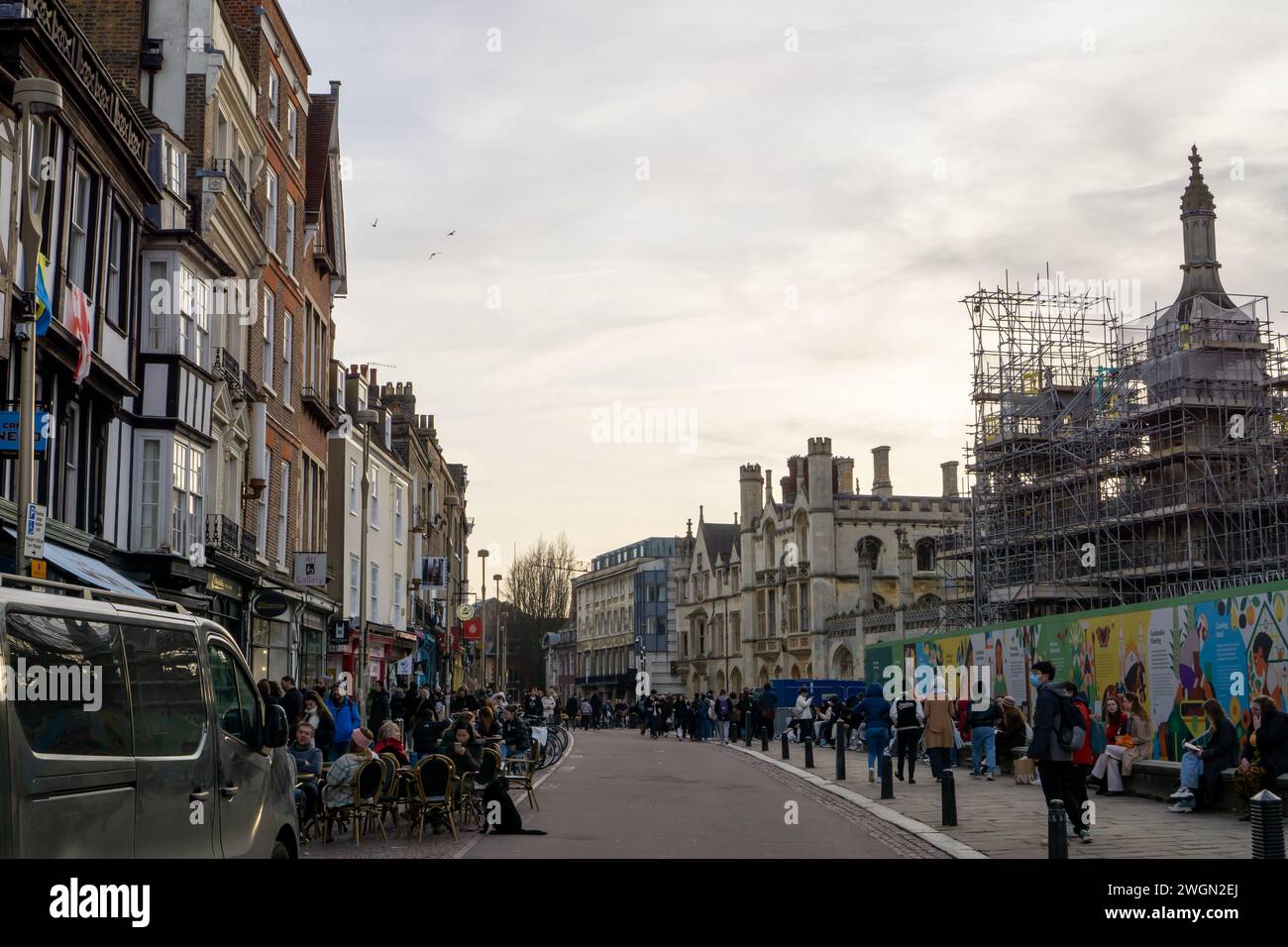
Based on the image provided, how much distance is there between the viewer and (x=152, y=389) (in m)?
23.0

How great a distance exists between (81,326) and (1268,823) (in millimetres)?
16085

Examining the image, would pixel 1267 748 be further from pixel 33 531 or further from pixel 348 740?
pixel 33 531

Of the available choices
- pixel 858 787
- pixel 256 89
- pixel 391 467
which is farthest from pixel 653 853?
pixel 391 467

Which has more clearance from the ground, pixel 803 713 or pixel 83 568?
pixel 83 568

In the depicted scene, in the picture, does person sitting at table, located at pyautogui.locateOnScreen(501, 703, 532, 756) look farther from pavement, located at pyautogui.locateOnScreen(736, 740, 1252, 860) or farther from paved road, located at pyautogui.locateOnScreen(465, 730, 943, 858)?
pavement, located at pyautogui.locateOnScreen(736, 740, 1252, 860)

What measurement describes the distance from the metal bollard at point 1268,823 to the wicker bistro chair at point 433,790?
Result: 8.44m

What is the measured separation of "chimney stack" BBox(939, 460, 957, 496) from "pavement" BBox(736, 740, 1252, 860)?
66.1 m

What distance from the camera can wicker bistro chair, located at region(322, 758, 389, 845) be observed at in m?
14.5

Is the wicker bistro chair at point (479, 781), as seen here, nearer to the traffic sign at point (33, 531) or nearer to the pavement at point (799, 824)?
the pavement at point (799, 824)

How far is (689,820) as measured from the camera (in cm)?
1722

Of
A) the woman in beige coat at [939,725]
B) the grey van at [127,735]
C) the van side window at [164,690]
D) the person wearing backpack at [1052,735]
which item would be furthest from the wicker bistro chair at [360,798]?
the woman in beige coat at [939,725]

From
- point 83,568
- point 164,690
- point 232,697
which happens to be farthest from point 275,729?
point 83,568

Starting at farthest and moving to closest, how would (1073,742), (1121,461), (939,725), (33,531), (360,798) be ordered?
1. (1121,461)
2. (939,725)
3. (360,798)
4. (1073,742)
5. (33,531)
